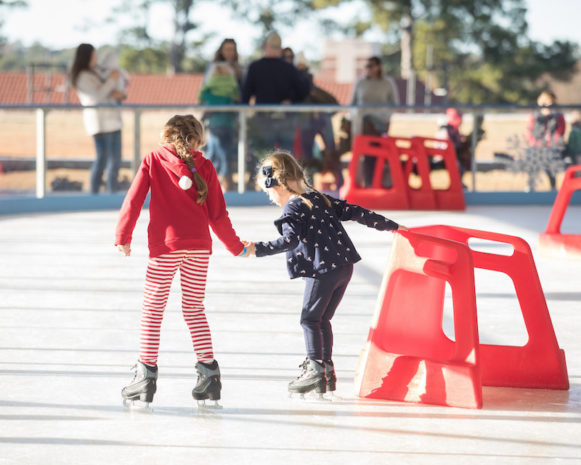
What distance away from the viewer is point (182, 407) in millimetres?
3672

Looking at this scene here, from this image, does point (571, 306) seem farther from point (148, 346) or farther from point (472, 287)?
point (148, 346)

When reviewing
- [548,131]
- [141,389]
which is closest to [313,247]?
[141,389]

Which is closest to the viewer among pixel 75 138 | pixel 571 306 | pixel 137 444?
pixel 137 444

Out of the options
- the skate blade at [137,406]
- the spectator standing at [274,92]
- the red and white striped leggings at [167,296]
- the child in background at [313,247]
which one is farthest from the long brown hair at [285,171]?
the spectator standing at [274,92]

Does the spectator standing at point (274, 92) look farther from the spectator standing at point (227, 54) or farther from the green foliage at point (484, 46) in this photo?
the green foliage at point (484, 46)

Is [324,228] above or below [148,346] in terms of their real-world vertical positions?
above

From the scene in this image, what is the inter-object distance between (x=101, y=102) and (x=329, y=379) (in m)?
8.03

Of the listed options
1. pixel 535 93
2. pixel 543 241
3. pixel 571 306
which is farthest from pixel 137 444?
pixel 535 93

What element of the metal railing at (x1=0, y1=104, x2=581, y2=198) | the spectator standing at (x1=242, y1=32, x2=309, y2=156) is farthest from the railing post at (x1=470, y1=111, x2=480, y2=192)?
the spectator standing at (x1=242, y1=32, x2=309, y2=156)

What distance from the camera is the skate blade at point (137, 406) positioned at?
3.62 meters

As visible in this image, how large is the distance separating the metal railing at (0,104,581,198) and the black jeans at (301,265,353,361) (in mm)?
7529

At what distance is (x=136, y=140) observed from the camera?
11203 mm

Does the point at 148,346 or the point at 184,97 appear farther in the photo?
the point at 184,97

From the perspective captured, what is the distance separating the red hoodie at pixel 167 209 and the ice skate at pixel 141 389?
0.41 meters
